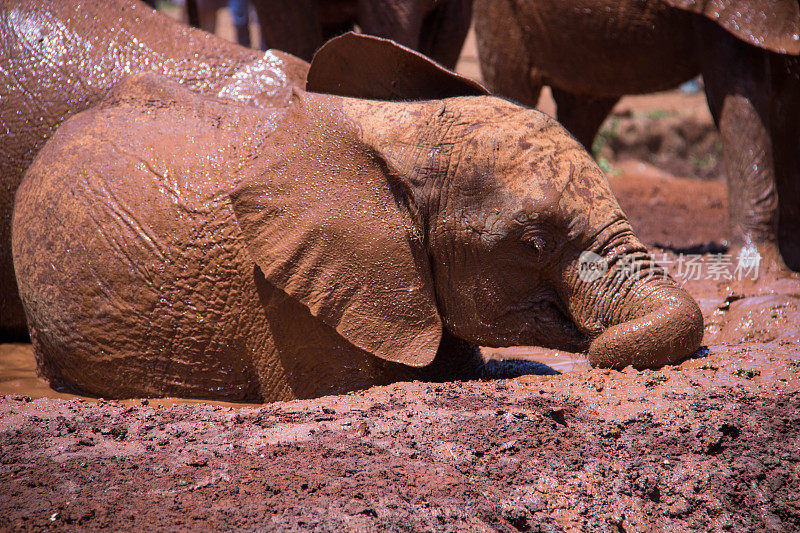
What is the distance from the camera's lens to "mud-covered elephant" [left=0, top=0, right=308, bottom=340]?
13.2 feet

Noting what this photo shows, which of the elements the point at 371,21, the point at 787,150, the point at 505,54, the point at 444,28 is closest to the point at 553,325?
the point at 371,21

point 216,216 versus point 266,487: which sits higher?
point 216,216

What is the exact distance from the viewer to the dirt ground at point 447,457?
2.37m

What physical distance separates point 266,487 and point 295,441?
0.96ft

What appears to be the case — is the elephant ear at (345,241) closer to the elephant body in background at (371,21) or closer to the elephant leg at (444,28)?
the elephant body in background at (371,21)

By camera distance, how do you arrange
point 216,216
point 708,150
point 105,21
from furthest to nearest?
point 708,150
point 105,21
point 216,216

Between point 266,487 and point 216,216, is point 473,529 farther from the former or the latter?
point 216,216

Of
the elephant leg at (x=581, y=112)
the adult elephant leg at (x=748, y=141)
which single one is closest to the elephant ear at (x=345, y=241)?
the adult elephant leg at (x=748, y=141)

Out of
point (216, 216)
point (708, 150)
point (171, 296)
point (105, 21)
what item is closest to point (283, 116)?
point (216, 216)

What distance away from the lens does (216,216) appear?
3375 millimetres

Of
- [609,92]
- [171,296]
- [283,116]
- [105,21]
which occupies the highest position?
[105,21]

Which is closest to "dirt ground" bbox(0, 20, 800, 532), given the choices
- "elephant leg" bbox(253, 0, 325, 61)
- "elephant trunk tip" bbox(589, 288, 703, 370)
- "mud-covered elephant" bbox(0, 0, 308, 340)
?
"elephant trunk tip" bbox(589, 288, 703, 370)

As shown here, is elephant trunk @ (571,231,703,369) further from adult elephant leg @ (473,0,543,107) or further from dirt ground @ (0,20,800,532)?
adult elephant leg @ (473,0,543,107)

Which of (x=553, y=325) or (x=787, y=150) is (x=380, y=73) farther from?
(x=787, y=150)
